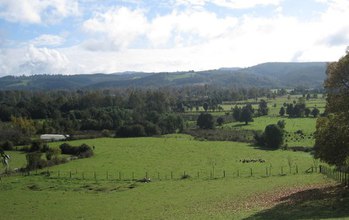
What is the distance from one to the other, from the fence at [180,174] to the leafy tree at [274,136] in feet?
104

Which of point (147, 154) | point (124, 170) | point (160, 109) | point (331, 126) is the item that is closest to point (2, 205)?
point (124, 170)

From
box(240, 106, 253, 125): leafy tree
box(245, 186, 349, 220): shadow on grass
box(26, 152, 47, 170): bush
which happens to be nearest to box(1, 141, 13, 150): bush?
box(26, 152, 47, 170): bush

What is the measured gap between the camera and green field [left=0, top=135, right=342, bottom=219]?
1681 inches

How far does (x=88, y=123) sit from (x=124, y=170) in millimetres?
77287

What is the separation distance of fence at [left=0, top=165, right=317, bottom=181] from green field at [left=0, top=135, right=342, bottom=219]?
17 centimetres

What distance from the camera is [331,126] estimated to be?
3694 centimetres

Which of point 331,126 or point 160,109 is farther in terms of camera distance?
point 160,109

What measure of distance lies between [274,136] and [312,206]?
2804 inches

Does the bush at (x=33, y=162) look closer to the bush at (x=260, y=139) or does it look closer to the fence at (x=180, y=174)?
the fence at (x=180, y=174)

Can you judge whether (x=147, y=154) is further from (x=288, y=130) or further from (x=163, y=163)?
(x=288, y=130)

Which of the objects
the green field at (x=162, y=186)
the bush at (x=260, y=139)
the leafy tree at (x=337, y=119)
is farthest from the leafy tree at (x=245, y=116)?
the leafy tree at (x=337, y=119)

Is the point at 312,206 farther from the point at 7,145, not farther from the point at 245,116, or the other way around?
the point at 245,116

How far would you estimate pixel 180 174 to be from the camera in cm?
6962

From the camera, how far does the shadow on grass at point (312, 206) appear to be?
30.7m
